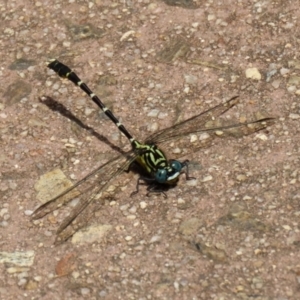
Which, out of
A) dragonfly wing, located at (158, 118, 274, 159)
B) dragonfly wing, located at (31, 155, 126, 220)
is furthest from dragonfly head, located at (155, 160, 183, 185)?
dragonfly wing, located at (31, 155, 126, 220)

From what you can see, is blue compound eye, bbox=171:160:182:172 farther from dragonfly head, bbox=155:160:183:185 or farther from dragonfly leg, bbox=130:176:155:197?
dragonfly leg, bbox=130:176:155:197

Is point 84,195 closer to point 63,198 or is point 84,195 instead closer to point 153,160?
point 63,198

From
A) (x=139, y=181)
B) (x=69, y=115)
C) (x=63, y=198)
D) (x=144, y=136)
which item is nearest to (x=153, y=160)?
(x=139, y=181)

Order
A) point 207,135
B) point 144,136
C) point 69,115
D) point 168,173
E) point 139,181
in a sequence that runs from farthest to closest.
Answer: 1. point 69,115
2. point 144,136
3. point 207,135
4. point 139,181
5. point 168,173

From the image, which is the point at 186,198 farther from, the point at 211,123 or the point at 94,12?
the point at 94,12

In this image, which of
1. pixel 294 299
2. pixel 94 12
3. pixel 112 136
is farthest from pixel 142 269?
pixel 94 12

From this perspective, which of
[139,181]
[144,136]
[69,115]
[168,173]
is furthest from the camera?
[69,115]
